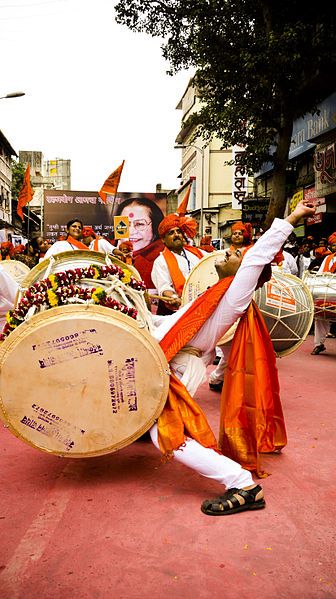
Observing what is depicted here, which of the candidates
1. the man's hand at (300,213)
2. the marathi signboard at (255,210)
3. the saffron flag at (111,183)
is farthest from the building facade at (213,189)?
the man's hand at (300,213)

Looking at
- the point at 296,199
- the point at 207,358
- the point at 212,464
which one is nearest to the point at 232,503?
the point at 212,464

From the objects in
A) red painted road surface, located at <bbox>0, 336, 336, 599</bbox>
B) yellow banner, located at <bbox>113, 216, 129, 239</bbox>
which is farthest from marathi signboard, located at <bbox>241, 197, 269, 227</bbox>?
red painted road surface, located at <bbox>0, 336, 336, 599</bbox>

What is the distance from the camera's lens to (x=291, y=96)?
531 inches

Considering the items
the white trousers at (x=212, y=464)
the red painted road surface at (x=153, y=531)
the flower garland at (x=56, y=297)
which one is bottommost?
the red painted road surface at (x=153, y=531)

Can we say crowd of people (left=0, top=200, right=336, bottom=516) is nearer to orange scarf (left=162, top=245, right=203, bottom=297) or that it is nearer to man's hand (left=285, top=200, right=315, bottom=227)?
man's hand (left=285, top=200, right=315, bottom=227)

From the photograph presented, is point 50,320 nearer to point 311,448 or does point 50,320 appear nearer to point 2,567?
point 2,567

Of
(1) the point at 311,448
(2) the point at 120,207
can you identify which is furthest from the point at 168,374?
(2) the point at 120,207

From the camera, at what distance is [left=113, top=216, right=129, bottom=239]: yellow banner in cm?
2003

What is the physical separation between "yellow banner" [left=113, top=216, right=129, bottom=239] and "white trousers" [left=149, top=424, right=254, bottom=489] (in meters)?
16.9

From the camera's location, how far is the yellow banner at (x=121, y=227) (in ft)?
65.7

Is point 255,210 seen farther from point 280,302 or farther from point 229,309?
point 229,309

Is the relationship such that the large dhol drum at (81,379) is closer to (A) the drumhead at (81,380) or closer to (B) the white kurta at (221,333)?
(A) the drumhead at (81,380)

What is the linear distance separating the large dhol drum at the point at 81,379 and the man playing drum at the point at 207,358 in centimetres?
16

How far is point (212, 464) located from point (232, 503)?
8.8 inches
